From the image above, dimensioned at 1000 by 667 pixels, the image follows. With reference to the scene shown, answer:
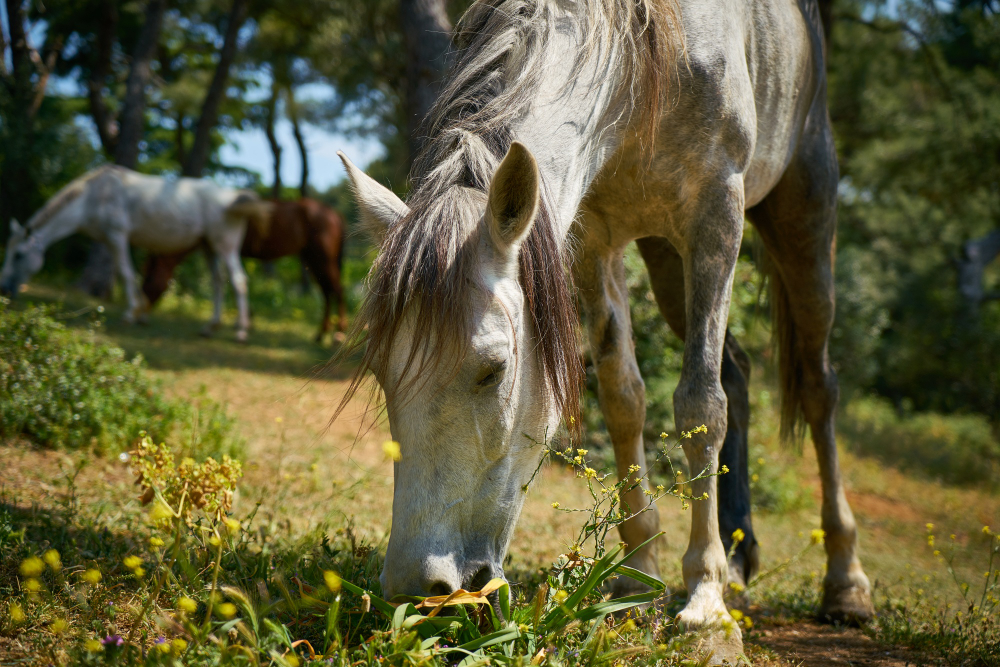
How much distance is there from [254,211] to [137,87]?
3112 mm

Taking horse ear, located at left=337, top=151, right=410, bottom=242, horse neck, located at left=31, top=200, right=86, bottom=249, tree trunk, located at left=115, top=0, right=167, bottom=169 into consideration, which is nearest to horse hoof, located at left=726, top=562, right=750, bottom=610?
horse ear, located at left=337, top=151, right=410, bottom=242

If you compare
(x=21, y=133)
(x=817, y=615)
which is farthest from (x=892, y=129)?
(x=21, y=133)

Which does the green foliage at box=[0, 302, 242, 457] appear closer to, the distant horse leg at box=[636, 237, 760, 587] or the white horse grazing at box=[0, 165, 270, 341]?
the distant horse leg at box=[636, 237, 760, 587]

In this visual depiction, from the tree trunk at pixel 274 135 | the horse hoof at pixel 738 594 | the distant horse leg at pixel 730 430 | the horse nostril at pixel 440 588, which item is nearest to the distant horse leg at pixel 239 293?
A: the distant horse leg at pixel 730 430

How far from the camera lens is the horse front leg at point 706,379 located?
2072 millimetres

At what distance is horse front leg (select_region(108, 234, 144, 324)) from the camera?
361 inches

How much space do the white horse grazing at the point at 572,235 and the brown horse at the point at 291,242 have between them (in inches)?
320

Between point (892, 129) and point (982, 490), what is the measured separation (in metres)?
8.08

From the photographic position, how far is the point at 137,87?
10.7 meters

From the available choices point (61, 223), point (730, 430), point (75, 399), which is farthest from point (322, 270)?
point (730, 430)

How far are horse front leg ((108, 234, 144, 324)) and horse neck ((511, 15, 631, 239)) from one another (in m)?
8.86

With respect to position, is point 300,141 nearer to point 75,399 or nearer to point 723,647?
point 75,399

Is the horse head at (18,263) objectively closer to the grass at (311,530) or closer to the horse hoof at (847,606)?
the grass at (311,530)

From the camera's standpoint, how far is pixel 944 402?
44.7ft
